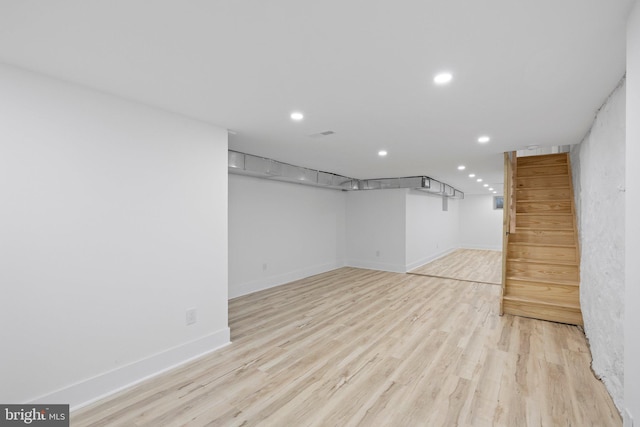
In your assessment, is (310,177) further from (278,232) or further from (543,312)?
(543,312)

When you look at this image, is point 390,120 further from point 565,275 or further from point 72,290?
point 565,275

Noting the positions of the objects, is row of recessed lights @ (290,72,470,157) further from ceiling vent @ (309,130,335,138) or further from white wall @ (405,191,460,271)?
white wall @ (405,191,460,271)

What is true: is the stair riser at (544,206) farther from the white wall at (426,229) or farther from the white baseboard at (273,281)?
the white baseboard at (273,281)

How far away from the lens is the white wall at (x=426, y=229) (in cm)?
687

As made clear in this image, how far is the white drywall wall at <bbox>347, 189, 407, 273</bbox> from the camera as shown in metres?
6.68

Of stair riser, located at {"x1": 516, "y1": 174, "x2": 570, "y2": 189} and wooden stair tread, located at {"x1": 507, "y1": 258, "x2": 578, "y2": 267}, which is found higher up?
stair riser, located at {"x1": 516, "y1": 174, "x2": 570, "y2": 189}

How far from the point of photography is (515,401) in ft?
6.76

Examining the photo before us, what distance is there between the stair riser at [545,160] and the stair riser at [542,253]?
1656 millimetres

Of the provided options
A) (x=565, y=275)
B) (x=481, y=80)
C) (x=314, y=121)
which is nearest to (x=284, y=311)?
(x=314, y=121)

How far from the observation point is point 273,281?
5.35 meters

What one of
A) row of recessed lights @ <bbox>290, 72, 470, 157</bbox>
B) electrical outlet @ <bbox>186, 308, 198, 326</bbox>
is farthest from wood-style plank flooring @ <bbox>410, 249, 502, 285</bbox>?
electrical outlet @ <bbox>186, 308, 198, 326</bbox>

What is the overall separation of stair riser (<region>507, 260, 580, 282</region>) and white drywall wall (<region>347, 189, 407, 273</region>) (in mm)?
2591

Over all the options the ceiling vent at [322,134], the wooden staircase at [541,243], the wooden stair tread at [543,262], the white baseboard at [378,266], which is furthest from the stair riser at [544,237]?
the ceiling vent at [322,134]

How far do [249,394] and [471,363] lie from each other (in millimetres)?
1983
